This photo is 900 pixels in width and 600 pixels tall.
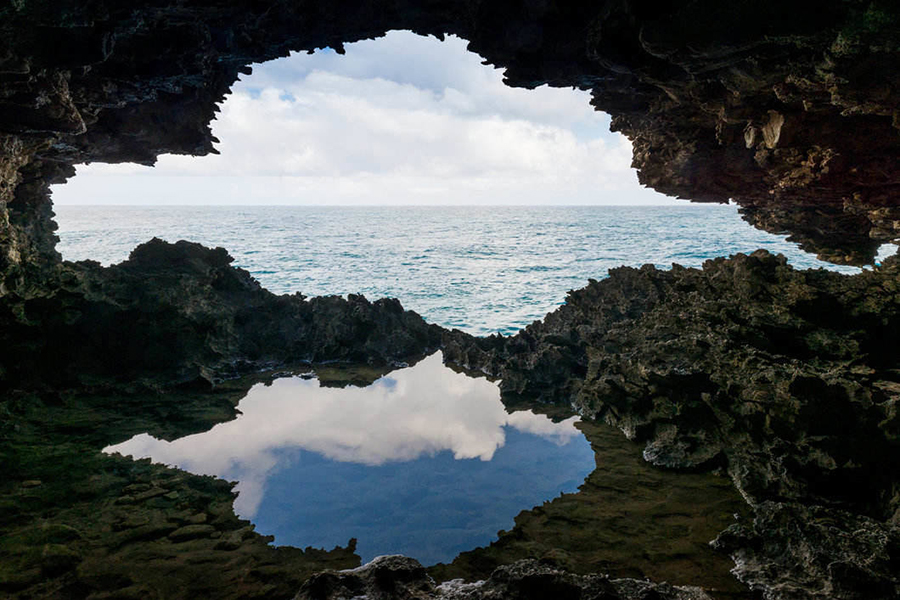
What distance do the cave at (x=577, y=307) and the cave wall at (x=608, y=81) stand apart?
1.4 inches

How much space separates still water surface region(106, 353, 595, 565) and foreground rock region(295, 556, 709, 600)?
0.97 meters

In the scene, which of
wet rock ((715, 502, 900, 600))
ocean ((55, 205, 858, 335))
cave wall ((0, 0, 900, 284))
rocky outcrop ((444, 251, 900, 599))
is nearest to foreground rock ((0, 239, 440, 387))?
cave wall ((0, 0, 900, 284))

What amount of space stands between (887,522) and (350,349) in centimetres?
948

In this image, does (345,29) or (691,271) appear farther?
(691,271)

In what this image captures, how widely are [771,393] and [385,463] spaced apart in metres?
4.56

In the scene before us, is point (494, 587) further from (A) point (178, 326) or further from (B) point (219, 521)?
(A) point (178, 326)

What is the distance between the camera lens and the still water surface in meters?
4.58

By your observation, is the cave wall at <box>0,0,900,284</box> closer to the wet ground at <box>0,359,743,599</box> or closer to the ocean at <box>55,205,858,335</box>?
the wet ground at <box>0,359,743,599</box>

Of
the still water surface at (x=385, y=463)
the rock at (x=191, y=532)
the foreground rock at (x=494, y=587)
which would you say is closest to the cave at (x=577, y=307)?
the foreground rock at (x=494, y=587)

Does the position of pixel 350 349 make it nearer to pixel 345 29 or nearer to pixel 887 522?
pixel 345 29

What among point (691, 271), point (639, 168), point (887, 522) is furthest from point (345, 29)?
point (887, 522)

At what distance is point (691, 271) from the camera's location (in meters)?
9.49

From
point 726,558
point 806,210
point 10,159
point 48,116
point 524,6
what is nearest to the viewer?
point 726,558

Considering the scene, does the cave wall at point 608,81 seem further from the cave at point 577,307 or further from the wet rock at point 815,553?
the wet rock at point 815,553
